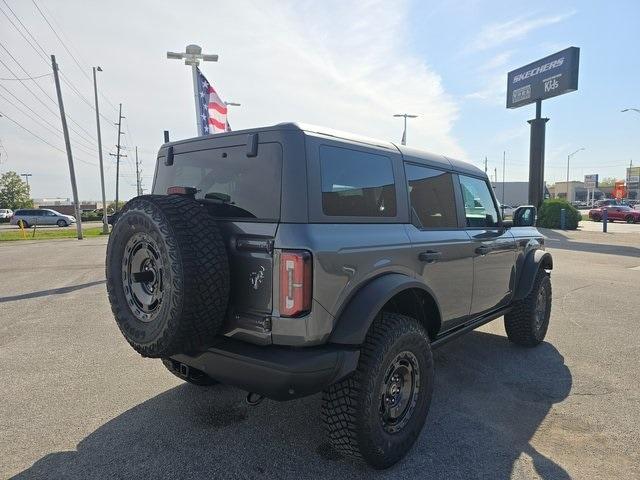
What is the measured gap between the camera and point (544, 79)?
26531mm

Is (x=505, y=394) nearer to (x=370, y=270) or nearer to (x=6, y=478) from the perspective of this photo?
(x=370, y=270)

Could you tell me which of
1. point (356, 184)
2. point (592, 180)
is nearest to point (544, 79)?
point (356, 184)

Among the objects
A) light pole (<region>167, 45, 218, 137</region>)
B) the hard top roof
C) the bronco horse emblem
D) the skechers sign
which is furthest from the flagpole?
the skechers sign

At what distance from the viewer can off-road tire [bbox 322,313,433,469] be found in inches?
93.7

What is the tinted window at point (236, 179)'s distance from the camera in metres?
2.44

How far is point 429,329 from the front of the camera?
3.21 metres

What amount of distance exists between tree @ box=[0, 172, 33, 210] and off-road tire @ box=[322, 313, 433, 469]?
80.6 meters

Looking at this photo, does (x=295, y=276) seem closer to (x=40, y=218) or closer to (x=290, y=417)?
(x=290, y=417)

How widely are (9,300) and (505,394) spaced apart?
764cm

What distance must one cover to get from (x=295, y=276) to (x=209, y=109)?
1203cm

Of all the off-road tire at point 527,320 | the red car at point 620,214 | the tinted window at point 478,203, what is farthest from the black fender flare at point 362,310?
the red car at point 620,214

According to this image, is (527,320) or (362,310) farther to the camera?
(527,320)

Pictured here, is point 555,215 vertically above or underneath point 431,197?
underneath

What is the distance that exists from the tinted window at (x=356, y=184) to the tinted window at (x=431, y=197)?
25 cm
